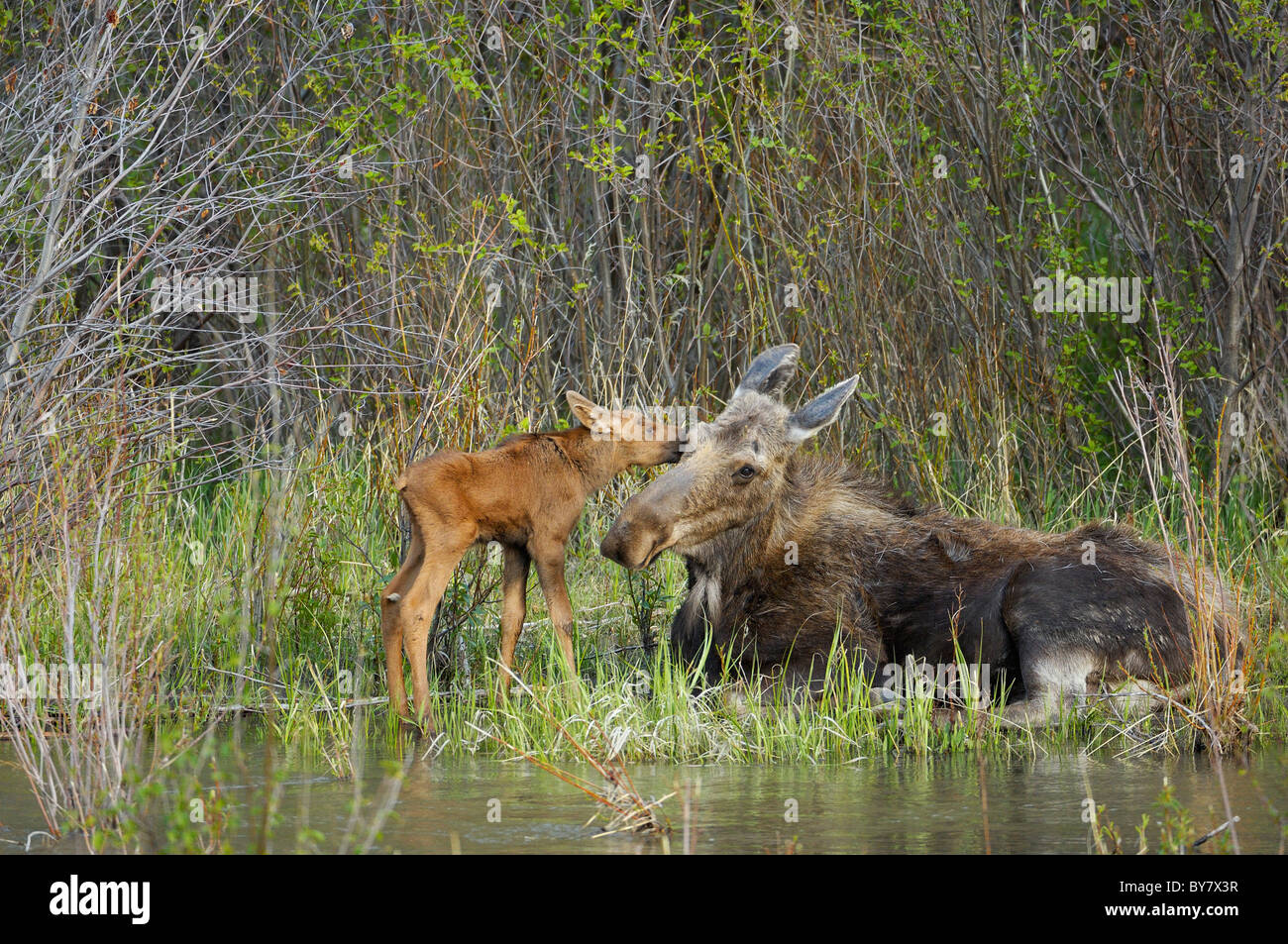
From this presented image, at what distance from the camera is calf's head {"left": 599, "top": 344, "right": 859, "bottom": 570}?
7121 millimetres

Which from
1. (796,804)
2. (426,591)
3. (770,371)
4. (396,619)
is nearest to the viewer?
(796,804)

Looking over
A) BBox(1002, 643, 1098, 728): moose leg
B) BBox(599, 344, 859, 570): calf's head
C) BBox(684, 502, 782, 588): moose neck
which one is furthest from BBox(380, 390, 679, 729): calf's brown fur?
BBox(1002, 643, 1098, 728): moose leg

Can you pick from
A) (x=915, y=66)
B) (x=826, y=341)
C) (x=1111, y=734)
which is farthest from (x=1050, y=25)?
(x=1111, y=734)

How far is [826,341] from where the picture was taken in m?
10.9

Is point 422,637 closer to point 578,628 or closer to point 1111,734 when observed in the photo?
point 578,628

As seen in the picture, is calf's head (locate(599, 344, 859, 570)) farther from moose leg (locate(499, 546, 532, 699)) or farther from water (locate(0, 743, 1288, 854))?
water (locate(0, 743, 1288, 854))

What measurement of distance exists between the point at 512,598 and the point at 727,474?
114 cm

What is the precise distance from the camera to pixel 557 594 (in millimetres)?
6938

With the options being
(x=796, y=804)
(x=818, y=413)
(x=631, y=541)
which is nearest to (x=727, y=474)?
(x=818, y=413)

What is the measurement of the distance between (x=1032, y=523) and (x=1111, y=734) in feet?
11.9

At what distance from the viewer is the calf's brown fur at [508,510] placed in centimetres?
661

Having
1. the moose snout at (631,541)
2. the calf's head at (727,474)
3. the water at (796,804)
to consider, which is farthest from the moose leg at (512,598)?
the water at (796,804)

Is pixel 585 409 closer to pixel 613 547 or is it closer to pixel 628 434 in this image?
pixel 628 434

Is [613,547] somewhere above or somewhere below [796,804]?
above
